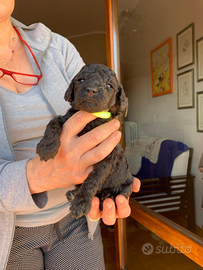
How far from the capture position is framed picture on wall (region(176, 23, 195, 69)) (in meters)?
1.92

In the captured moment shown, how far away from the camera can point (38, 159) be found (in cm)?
114

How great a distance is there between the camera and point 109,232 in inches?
147

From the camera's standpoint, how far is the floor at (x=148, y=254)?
1.95 m

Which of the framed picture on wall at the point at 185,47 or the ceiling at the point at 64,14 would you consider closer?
the framed picture on wall at the point at 185,47

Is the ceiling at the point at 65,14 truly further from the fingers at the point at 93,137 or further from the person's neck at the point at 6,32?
the fingers at the point at 93,137

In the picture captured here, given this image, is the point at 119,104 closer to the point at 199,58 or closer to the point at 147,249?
the point at 199,58

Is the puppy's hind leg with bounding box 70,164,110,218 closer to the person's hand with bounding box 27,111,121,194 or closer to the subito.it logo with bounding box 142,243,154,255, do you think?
the person's hand with bounding box 27,111,121,194

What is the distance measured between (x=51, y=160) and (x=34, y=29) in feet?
3.70

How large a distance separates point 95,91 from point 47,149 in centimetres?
41

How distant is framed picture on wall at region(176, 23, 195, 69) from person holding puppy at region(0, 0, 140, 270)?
1111 mm

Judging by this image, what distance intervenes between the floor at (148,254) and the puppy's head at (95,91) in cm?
136

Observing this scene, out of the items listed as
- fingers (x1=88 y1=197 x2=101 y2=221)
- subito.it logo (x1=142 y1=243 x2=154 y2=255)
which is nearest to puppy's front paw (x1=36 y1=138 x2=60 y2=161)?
fingers (x1=88 y1=197 x2=101 y2=221)

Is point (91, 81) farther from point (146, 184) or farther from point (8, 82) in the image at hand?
point (146, 184)

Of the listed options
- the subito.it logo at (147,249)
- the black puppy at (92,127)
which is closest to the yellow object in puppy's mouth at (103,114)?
the black puppy at (92,127)
